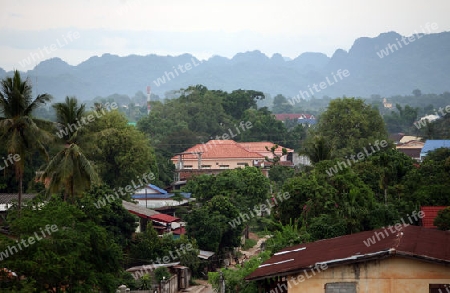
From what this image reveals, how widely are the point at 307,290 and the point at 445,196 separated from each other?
18820mm

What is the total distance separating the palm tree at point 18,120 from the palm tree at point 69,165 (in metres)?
1.84

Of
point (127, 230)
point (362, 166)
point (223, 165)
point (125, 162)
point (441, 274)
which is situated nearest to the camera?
point (441, 274)

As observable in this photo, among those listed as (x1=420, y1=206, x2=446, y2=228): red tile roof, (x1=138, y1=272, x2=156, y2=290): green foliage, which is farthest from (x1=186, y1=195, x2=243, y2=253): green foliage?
(x1=420, y1=206, x2=446, y2=228): red tile roof

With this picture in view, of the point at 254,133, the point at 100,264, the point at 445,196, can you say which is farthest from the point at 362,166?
the point at 254,133

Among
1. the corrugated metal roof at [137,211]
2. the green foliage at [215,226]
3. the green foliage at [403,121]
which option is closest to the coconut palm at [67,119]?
the corrugated metal roof at [137,211]

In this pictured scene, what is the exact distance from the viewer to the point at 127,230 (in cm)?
3566

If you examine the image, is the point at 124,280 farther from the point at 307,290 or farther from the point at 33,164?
the point at 33,164

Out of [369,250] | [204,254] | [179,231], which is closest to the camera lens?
[369,250]

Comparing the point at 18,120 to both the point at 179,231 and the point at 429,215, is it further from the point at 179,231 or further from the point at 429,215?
the point at 179,231

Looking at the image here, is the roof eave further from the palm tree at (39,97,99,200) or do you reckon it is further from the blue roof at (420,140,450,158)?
the blue roof at (420,140,450,158)

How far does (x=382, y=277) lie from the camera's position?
51.3 ft

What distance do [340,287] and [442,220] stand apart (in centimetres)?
1191

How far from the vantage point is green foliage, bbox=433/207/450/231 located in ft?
86.3

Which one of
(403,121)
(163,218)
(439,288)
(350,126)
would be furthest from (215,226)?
(403,121)
